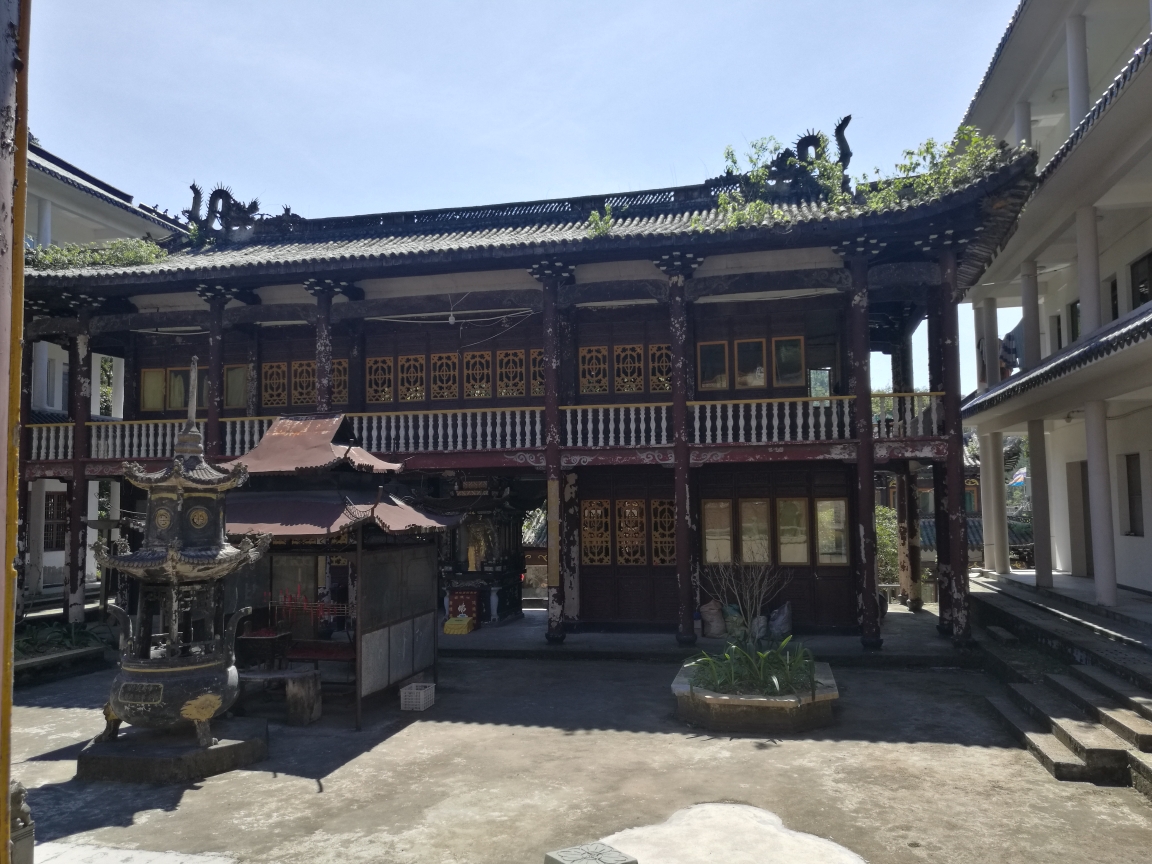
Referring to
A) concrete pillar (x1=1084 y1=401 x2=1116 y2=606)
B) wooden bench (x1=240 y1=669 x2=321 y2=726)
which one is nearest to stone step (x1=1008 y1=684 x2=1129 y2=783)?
concrete pillar (x1=1084 y1=401 x2=1116 y2=606)

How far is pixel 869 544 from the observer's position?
13.3 meters

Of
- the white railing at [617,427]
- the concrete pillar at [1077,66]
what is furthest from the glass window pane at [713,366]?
the concrete pillar at [1077,66]

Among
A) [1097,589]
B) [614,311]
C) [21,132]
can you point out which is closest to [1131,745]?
[1097,589]

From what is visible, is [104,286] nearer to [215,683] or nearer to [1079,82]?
[215,683]

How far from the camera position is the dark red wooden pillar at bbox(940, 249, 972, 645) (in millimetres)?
12891

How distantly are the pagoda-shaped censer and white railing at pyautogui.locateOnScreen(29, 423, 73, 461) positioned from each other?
350 inches

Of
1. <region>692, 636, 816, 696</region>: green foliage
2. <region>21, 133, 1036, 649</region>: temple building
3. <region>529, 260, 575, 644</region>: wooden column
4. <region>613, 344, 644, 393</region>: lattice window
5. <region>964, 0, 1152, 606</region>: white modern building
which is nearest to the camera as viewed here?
<region>692, 636, 816, 696</region>: green foliage

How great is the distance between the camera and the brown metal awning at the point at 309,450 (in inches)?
416

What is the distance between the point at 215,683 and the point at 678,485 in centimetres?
785

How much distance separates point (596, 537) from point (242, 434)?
7.12 metres

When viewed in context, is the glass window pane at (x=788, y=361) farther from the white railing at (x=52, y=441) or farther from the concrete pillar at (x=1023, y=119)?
the white railing at (x=52, y=441)

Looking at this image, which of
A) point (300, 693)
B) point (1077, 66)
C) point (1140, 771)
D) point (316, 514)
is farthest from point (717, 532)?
point (1077, 66)

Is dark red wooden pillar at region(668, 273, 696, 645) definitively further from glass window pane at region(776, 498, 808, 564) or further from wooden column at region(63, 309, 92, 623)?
wooden column at region(63, 309, 92, 623)

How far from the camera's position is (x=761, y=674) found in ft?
31.8
